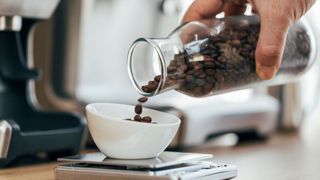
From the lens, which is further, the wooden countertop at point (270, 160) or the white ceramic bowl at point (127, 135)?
the wooden countertop at point (270, 160)

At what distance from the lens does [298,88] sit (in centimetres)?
159

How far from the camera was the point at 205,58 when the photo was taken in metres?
0.86

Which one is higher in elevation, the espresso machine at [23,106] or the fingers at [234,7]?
the fingers at [234,7]

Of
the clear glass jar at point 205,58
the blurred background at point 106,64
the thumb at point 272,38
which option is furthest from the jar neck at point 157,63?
the blurred background at point 106,64

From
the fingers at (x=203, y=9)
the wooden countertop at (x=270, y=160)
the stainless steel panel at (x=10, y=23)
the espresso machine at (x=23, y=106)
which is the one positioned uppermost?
the fingers at (x=203, y=9)

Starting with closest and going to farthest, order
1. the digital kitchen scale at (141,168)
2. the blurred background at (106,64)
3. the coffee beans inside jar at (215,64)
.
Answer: the digital kitchen scale at (141,168), the coffee beans inside jar at (215,64), the blurred background at (106,64)

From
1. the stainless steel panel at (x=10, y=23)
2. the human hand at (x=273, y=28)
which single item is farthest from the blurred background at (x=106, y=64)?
the human hand at (x=273, y=28)

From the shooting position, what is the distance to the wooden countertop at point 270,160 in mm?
886

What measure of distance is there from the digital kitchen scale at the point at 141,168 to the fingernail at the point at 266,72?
13 cm

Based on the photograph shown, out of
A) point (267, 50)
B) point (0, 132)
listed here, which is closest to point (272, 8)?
point (267, 50)

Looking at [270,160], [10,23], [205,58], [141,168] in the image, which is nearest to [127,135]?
[141,168]

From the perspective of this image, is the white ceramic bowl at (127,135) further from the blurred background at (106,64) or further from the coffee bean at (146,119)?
the blurred background at (106,64)

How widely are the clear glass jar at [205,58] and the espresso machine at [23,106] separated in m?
0.14

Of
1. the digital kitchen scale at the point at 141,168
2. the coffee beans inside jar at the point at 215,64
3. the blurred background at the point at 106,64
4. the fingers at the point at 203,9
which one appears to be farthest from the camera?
the blurred background at the point at 106,64
